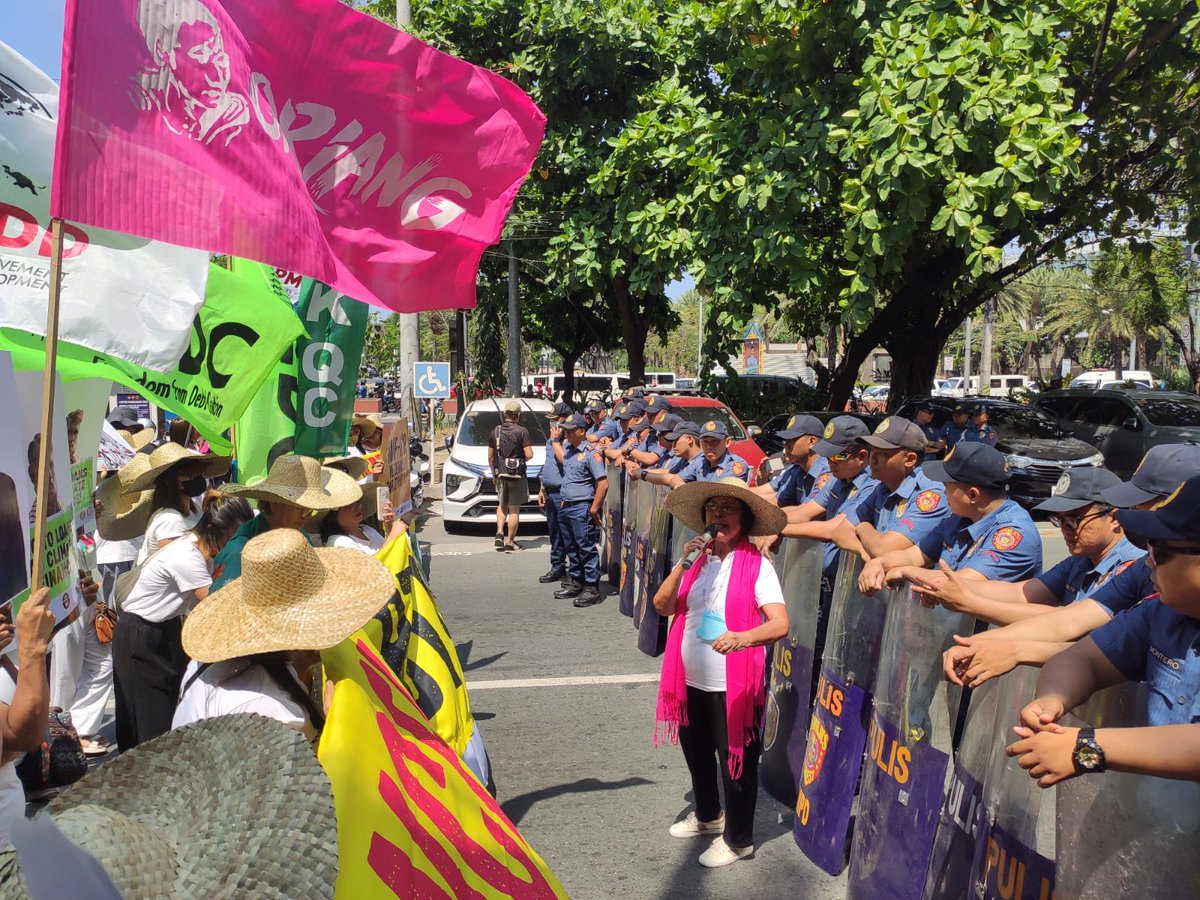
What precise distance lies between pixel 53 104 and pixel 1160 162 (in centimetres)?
1698

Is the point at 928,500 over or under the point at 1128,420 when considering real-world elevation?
under

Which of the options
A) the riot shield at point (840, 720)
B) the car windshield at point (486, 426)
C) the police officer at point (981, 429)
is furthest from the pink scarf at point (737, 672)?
the police officer at point (981, 429)

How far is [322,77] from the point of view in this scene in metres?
4.30

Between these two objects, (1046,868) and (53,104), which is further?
(53,104)

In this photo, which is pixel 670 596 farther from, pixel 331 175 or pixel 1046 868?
pixel 331 175

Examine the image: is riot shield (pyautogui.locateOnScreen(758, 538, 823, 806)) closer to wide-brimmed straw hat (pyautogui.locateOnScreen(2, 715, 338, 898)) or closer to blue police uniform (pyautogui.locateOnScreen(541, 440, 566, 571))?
wide-brimmed straw hat (pyautogui.locateOnScreen(2, 715, 338, 898))

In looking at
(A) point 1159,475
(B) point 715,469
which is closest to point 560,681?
(B) point 715,469

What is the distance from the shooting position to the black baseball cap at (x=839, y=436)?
5809 millimetres

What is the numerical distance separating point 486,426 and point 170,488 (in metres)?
9.15

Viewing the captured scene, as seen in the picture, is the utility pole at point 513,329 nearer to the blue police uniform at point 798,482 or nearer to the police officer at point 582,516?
the police officer at point 582,516

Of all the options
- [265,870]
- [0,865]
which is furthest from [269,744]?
[0,865]

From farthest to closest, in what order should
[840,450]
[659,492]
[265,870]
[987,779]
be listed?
[659,492] < [840,450] < [987,779] < [265,870]

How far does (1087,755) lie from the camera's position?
2.14 m

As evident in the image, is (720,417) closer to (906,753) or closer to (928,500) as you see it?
(928,500)
